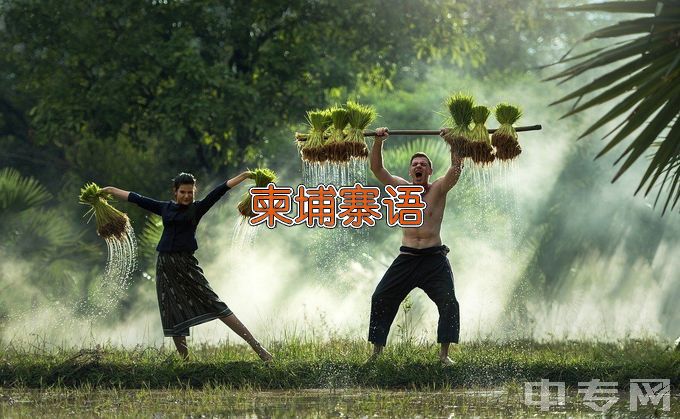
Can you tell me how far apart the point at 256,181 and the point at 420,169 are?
1428 millimetres

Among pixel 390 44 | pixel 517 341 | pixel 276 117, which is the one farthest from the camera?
pixel 390 44

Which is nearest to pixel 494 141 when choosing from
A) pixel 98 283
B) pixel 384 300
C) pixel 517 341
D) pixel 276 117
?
pixel 384 300

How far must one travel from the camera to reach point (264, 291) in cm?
1717

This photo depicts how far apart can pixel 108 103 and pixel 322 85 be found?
335 centimetres

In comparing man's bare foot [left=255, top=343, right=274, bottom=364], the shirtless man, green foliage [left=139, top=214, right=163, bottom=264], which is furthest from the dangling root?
green foliage [left=139, top=214, right=163, bottom=264]

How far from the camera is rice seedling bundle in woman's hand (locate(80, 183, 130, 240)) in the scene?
464 inches

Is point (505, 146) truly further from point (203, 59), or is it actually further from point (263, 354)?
point (203, 59)

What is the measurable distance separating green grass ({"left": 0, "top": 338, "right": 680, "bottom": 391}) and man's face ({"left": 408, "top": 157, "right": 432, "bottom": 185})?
139 centimetres

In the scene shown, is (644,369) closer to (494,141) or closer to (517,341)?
(494,141)

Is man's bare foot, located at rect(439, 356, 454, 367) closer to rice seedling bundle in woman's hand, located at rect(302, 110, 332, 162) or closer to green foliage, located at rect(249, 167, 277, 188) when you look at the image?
rice seedling bundle in woman's hand, located at rect(302, 110, 332, 162)

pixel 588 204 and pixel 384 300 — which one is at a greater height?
pixel 588 204

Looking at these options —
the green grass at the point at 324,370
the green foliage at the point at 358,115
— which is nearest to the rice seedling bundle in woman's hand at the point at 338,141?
the green foliage at the point at 358,115

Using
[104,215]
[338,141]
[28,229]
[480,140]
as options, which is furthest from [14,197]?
[480,140]

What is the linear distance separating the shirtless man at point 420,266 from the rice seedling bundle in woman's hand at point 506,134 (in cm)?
38
